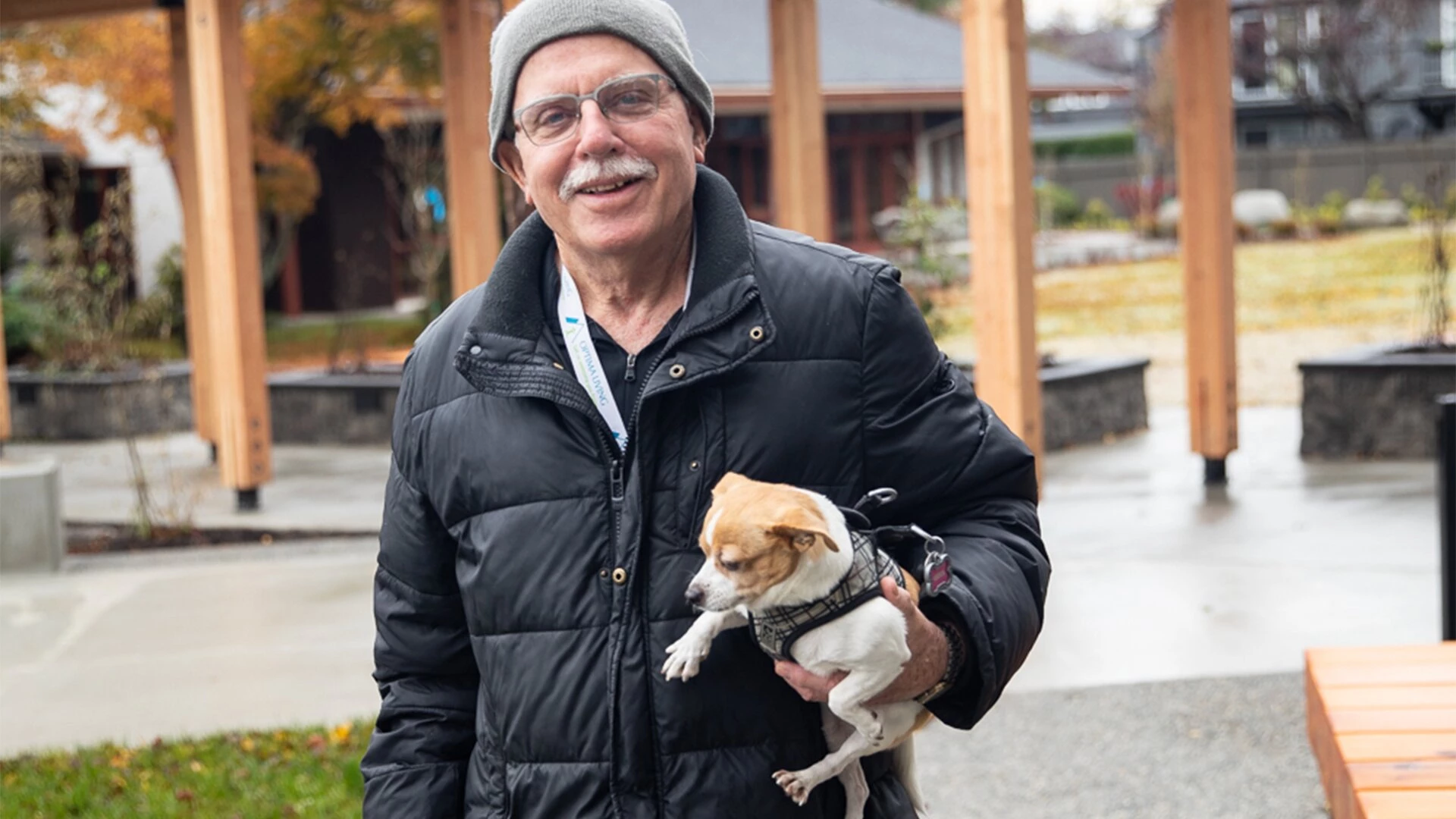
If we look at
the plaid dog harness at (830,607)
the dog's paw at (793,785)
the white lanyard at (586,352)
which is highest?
the white lanyard at (586,352)

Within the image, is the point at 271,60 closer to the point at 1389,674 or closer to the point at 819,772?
the point at 1389,674

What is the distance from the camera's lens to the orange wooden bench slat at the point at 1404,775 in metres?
3.77

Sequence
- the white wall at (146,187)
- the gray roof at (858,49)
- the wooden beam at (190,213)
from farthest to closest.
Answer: the white wall at (146,187)
the gray roof at (858,49)
the wooden beam at (190,213)

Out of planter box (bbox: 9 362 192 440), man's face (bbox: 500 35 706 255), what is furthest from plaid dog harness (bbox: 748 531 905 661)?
planter box (bbox: 9 362 192 440)

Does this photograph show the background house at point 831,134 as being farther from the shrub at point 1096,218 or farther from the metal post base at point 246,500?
the metal post base at point 246,500

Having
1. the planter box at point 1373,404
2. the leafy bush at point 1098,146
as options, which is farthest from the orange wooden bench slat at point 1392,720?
the leafy bush at point 1098,146

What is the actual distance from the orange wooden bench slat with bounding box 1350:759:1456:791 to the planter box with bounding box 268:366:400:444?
1145cm

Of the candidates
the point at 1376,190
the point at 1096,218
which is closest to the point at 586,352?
the point at 1376,190

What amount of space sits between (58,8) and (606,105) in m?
13.3

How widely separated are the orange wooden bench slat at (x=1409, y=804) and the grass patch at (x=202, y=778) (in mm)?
3014

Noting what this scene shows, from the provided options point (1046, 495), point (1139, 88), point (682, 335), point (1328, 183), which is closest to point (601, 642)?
point (682, 335)

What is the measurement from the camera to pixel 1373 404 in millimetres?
11594

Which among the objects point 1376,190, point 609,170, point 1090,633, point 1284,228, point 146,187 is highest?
point 146,187

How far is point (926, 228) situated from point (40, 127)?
13.1m
